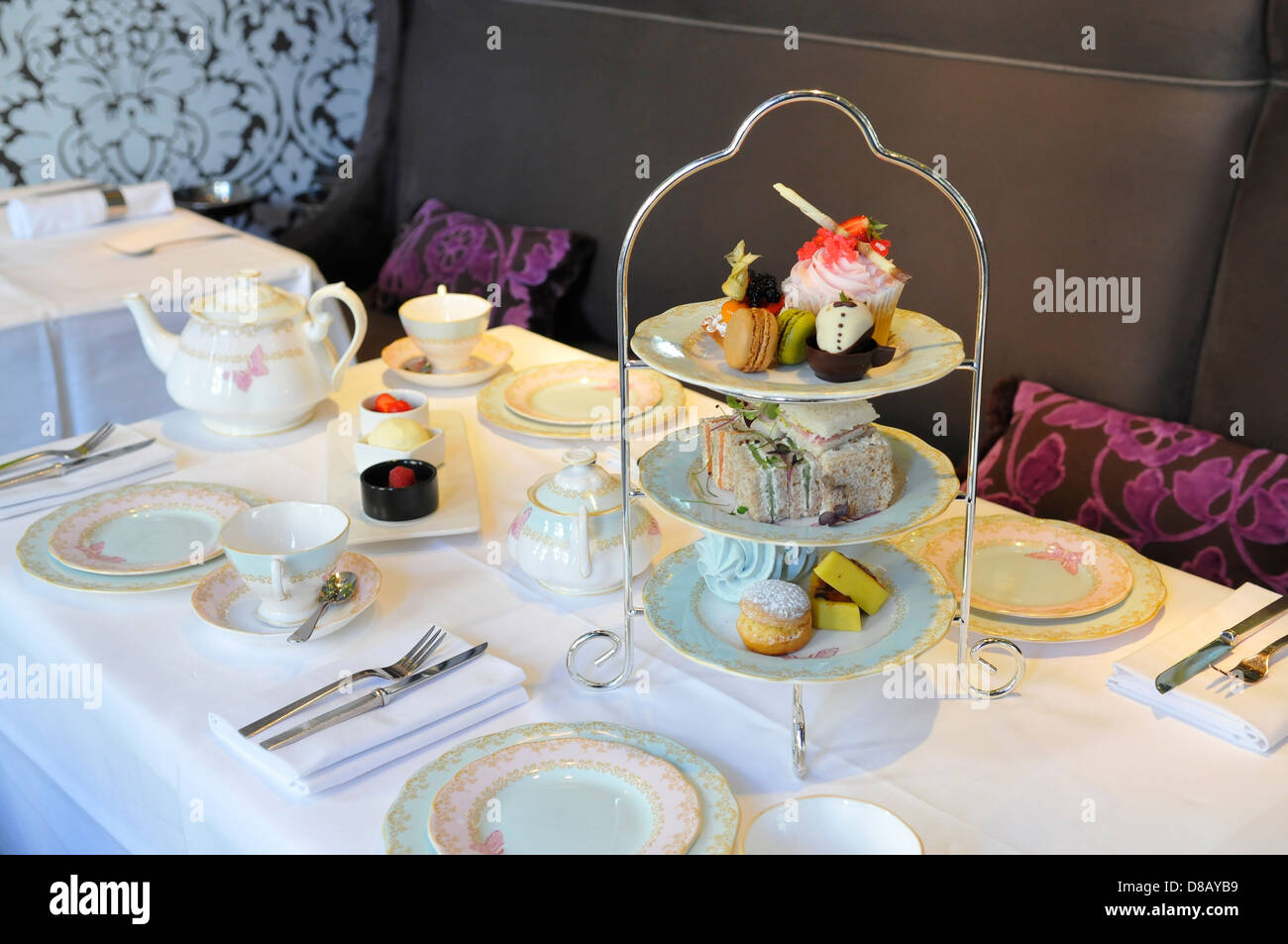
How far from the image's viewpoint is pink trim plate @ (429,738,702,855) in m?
0.79

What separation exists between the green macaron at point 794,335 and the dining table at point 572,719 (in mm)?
287

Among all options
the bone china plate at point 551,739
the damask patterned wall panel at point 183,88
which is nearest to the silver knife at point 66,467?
the bone china plate at point 551,739

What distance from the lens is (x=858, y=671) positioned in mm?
838

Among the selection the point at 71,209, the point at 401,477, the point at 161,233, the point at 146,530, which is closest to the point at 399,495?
the point at 401,477

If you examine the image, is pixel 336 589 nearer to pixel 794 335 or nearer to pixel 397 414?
pixel 397 414

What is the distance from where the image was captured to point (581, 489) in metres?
1.12

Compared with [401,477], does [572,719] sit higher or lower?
lower

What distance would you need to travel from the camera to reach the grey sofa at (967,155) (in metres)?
1.66

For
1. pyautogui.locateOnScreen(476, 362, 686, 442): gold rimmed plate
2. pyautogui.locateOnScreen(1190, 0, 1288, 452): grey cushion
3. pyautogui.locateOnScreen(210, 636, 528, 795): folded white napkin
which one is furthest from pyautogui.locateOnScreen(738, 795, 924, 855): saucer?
pyautogui.locateOnScreen(1190, 0, 1288, 452): grey cushion

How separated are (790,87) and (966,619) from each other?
59.1 inches

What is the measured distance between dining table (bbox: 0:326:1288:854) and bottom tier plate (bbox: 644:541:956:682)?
8 cm

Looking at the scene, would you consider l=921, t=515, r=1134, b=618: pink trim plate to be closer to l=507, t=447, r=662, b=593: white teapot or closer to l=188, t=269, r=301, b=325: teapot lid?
l=507, t=447, r=662, b=593: white teapot

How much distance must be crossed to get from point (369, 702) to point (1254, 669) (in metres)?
0.71
